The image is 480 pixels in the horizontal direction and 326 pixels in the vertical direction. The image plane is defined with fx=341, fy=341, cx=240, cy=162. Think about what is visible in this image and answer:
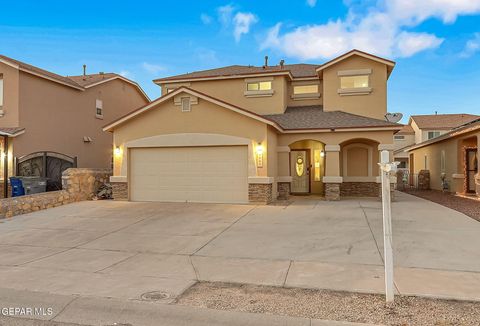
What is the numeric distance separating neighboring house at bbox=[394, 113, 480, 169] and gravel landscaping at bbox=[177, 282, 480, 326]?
117ft

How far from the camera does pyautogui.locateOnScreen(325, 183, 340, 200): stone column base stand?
15477 mm

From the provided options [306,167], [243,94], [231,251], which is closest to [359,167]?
[306,167]

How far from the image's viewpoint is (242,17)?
20719 millimetres

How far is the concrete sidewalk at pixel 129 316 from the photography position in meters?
3.99

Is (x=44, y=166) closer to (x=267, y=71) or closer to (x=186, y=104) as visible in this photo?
(x=186, y=104)

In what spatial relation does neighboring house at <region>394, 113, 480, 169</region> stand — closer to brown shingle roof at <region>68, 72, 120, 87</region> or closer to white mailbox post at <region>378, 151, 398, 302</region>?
brown shingle roof at <region>68, 72, 120, 87</region>

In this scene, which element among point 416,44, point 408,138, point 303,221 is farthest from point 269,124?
point 408,138

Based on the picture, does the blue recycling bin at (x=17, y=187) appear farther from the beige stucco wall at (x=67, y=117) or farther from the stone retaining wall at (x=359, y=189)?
the stone retaining wall at (x=359, y=189)

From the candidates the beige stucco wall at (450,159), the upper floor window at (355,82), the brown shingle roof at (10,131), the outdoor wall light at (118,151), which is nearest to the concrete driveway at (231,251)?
the outdoor wall light at (118,151)

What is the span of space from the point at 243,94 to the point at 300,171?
207 inches

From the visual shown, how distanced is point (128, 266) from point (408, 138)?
1723 inches

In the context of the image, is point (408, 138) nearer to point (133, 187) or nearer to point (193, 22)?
point (193, 22)

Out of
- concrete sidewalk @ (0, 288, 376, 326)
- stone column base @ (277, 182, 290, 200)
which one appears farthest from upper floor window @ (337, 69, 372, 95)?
concrete sidewalk @ (0, 288, 376, 326)

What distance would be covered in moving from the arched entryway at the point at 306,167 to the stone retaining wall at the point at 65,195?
32.2 feet
